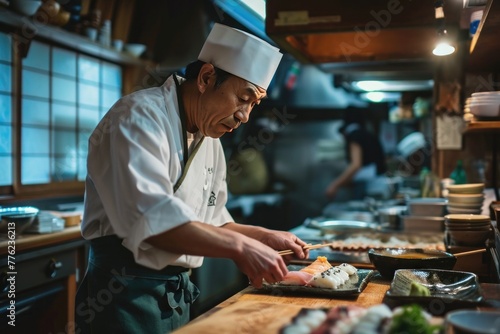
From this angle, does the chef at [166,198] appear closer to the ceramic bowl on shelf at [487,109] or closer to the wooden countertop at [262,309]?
the wooden countertop at [262,309]

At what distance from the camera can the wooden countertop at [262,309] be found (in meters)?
1.75

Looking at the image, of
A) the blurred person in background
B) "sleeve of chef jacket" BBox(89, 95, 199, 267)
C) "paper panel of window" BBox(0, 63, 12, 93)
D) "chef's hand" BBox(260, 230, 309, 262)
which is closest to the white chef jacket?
"sleeve of chef jacket" BBox(89, 95, 199, 267)

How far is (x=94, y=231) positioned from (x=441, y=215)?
110 inches

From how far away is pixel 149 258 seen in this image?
202 centimetres

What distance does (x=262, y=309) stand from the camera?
1977 mm

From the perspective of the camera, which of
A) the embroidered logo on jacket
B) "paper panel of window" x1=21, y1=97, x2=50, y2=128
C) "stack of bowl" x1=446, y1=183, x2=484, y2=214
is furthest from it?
"paper panel of window" x1=21, y1=97, x2=50, y2=128

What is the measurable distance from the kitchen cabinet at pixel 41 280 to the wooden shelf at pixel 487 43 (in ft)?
9.66

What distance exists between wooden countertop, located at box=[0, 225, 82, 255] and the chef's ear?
1719 millimetres

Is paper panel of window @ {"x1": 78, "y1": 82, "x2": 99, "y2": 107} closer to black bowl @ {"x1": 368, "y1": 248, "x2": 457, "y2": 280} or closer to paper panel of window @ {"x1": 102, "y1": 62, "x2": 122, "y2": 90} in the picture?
paper panel of window @ {"x1": 102, "y1": 62, "x2": 122, "y2": 90}

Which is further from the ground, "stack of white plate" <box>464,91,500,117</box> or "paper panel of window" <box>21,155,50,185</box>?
"stack of white plate" <box>464,91,500,117</box>

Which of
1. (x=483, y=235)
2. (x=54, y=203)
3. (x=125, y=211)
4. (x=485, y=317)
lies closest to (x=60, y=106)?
(x=54, y=203)

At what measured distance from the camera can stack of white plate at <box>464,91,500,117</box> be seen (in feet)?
9.64

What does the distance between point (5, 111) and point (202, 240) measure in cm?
309

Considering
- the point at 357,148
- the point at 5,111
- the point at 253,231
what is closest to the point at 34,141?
the point at 5,111
